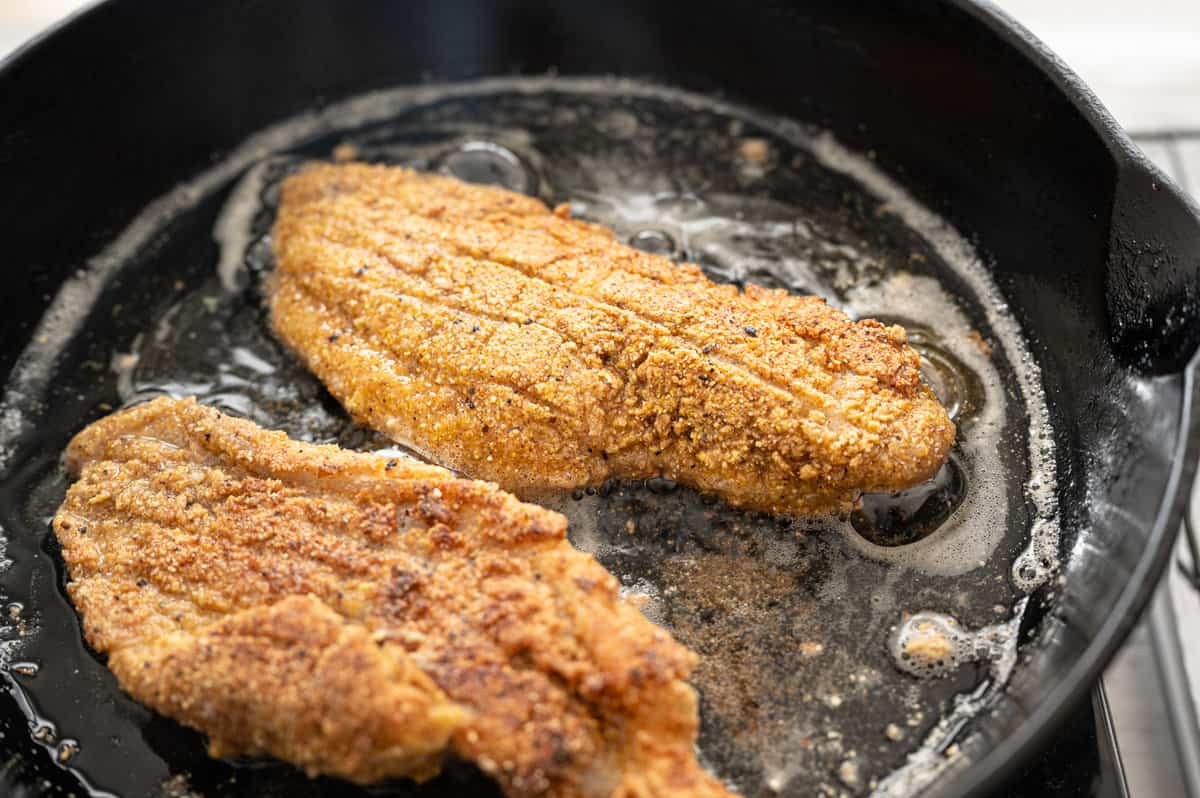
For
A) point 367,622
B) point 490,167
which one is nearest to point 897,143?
point 490,167

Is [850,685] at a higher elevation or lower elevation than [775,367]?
lower

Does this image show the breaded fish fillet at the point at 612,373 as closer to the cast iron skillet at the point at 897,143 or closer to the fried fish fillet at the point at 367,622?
the fried fish fillet at the point at 367,622

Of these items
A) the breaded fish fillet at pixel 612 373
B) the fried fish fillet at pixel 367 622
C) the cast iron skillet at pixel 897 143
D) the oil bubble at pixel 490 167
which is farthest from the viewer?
the oil bubble at pixel 490 167

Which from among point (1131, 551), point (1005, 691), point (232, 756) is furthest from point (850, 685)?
point (232, 756)

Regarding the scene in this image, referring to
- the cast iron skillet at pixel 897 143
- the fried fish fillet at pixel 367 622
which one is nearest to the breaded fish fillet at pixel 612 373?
the fried fish fillet at pixel 367 622

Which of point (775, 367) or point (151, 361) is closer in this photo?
point (775, 367)

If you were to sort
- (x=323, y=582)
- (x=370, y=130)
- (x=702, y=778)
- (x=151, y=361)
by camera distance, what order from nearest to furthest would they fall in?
(x=702, y=778), (x=323, y=582), (x=151, y=361), (x=370, y=130)

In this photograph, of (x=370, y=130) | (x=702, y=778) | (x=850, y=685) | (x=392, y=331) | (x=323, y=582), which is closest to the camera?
(x=702, y=778)

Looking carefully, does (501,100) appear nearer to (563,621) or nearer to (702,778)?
(563,621)
